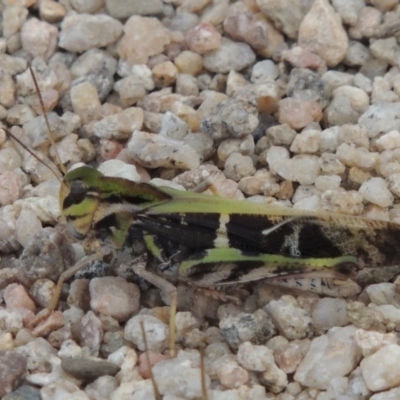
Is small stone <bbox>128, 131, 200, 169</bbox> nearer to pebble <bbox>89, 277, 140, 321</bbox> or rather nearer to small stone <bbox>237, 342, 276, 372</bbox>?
pebble <bbox>89, 277, 140, 321</bbox>

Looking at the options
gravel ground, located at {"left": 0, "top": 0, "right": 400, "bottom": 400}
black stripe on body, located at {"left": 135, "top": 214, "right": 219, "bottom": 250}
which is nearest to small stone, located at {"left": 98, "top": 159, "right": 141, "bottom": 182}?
gravel ground, located at {"left": 0, "top": 0, "right": 400, "bottom": 400}

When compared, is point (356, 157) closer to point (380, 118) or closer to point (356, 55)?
point (380, 118)

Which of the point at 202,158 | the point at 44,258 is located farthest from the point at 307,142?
the point at 44,258

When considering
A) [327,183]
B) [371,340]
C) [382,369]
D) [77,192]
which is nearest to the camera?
[382,369]

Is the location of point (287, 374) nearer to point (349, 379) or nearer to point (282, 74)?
point (349, 379)

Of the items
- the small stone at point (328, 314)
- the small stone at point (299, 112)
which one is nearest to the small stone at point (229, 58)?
the small stone at point (299, 112)
